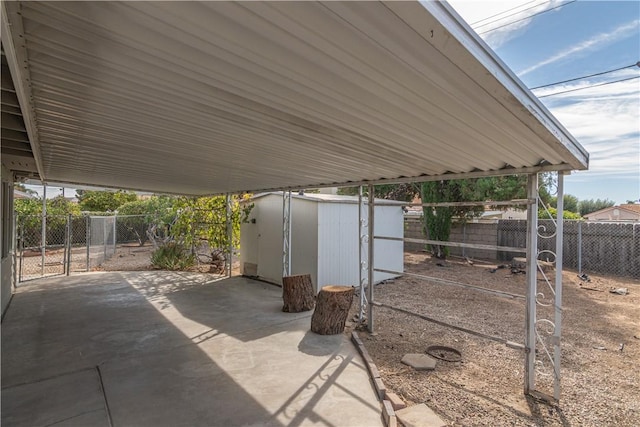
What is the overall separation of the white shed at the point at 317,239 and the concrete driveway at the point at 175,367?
160 cm

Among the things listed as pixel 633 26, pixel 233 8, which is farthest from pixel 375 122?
pixel 633 26

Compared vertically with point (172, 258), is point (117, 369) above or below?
below

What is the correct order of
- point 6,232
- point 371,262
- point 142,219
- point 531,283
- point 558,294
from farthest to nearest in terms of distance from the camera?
point 142,219 → point 6,232 → point 371,262 → point 531,283 → point 558,294

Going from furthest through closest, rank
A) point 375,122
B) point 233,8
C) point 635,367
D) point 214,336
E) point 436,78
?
point 214,336
point 635,367
point 375,122
point 436,78
point 233,8


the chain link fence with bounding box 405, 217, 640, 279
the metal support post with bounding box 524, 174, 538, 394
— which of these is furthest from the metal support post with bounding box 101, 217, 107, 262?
the chain link fence with bounding box 405, 217, 640, 279

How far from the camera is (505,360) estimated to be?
13.5 ft

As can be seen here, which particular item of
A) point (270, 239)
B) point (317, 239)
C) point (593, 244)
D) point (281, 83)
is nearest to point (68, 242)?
point (270, 239)

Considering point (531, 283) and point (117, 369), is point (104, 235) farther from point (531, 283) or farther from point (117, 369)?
point (531, 283)

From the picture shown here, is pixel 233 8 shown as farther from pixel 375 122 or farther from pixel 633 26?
pixel 633 26

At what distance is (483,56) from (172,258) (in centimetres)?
1077

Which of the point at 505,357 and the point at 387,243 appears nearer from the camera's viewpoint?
the point at 505,357

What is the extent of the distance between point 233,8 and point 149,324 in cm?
523

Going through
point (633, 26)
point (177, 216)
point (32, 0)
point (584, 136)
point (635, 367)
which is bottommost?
point (635, 367)

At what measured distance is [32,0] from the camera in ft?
3.95
